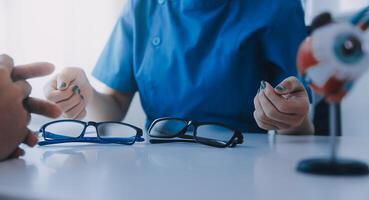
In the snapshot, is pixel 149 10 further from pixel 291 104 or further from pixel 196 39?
pixel 291 104

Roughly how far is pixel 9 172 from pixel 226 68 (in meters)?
0.50

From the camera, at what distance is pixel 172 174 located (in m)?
0.33

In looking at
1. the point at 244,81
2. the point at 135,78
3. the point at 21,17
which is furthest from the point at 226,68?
the point at 21,17

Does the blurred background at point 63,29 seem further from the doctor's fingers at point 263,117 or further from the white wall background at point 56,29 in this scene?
the doctor's fingers at point 263,117

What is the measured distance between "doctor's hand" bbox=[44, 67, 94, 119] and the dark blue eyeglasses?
0.17 ft

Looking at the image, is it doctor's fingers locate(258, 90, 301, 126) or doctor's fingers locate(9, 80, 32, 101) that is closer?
doctor's fingers locate(9, 80, 32, 101)

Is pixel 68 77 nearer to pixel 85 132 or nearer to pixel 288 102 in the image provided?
pixel 85 132

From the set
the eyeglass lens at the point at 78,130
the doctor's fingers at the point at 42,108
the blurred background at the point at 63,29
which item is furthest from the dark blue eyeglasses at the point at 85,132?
the blurred background at the point at 63,29

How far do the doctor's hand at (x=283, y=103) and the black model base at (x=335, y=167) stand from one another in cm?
18

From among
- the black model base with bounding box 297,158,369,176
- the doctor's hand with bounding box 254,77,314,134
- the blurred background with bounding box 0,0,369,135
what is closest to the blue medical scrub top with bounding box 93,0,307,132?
the doctor's hand with bounding box 254,77,314,134

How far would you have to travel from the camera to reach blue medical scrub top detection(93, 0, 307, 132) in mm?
773

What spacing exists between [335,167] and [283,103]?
0.22 m

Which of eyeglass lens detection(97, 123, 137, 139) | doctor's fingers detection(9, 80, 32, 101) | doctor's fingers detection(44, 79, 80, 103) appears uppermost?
→ doctor's fingers detection(9, 80, 32, 101)

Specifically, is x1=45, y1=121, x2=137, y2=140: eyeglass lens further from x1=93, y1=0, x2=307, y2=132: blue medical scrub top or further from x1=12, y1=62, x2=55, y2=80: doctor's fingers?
x1=93, y1=0, x2=307, y2=132: blue medical scrub top
